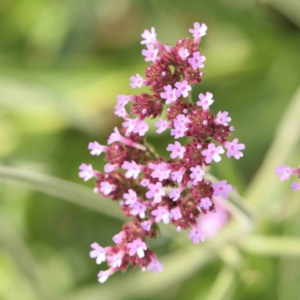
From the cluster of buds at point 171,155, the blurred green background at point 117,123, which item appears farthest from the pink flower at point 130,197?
the blurred green background at point 117,123

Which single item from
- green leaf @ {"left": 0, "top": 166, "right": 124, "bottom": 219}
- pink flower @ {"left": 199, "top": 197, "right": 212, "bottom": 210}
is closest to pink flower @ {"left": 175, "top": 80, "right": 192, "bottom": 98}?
pink flower @ {"left": 199, "top": 197, "right": 212, "bottom": 210}

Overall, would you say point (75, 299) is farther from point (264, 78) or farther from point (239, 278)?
point (264, 78)

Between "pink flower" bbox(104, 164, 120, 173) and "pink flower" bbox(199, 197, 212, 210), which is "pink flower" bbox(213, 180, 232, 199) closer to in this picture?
"pink flower" bbox(199, 197, 212, 210)

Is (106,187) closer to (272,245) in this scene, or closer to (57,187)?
(57,187)

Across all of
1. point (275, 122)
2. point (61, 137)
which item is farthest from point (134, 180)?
point (61, 137)

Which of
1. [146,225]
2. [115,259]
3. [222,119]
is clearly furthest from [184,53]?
[115,259]

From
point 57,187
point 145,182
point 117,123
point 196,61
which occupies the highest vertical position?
point 117,123

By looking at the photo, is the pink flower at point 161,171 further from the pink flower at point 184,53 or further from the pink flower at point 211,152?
the pink flower at point 184,53
